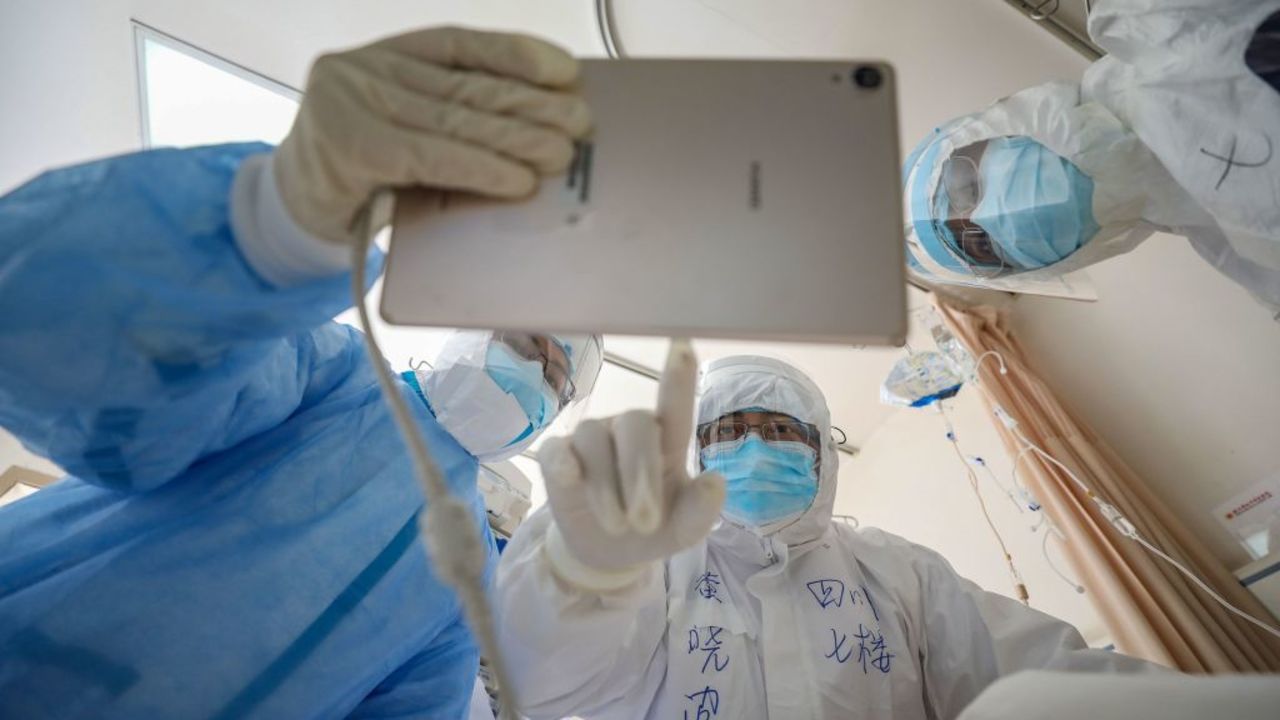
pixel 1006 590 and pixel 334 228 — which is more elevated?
pixel 334 228

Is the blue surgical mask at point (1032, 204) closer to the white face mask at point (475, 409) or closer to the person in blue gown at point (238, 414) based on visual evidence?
the person in blue gown at point (238, 414)

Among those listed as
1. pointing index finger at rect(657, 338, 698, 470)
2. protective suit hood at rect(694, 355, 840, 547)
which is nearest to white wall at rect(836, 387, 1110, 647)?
protective suit hood at rect(694, 355, 840, 547)

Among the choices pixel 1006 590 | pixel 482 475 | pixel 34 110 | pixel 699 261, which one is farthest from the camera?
pixel 1006 590

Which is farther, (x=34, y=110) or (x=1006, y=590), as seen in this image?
(x=1006, y=590)

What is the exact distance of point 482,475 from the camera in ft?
5.04

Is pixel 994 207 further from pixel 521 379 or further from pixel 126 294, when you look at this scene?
pixel 126 294

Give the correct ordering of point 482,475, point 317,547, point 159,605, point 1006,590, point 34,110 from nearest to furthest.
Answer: point 159,605 < point 317,547 < point 34,110 < point 482,475 < point 1006,590

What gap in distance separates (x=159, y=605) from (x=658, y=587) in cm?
65

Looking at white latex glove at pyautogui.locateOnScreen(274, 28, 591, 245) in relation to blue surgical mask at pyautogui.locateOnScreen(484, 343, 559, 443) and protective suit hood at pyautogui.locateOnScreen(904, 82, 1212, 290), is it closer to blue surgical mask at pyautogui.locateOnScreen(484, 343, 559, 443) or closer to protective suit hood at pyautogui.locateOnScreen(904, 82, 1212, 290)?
blue surgical mask at pyautogui.locateOnScreen(484, 343, 559, 443)

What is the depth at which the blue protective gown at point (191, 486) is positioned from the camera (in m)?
0.58

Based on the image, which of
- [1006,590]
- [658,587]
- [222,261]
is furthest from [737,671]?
[1006,590]

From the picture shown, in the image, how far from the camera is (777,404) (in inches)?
47.8

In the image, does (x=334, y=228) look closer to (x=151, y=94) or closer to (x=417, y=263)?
(x=417, y=263)

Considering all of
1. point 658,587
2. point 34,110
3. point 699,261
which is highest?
point 34,110
